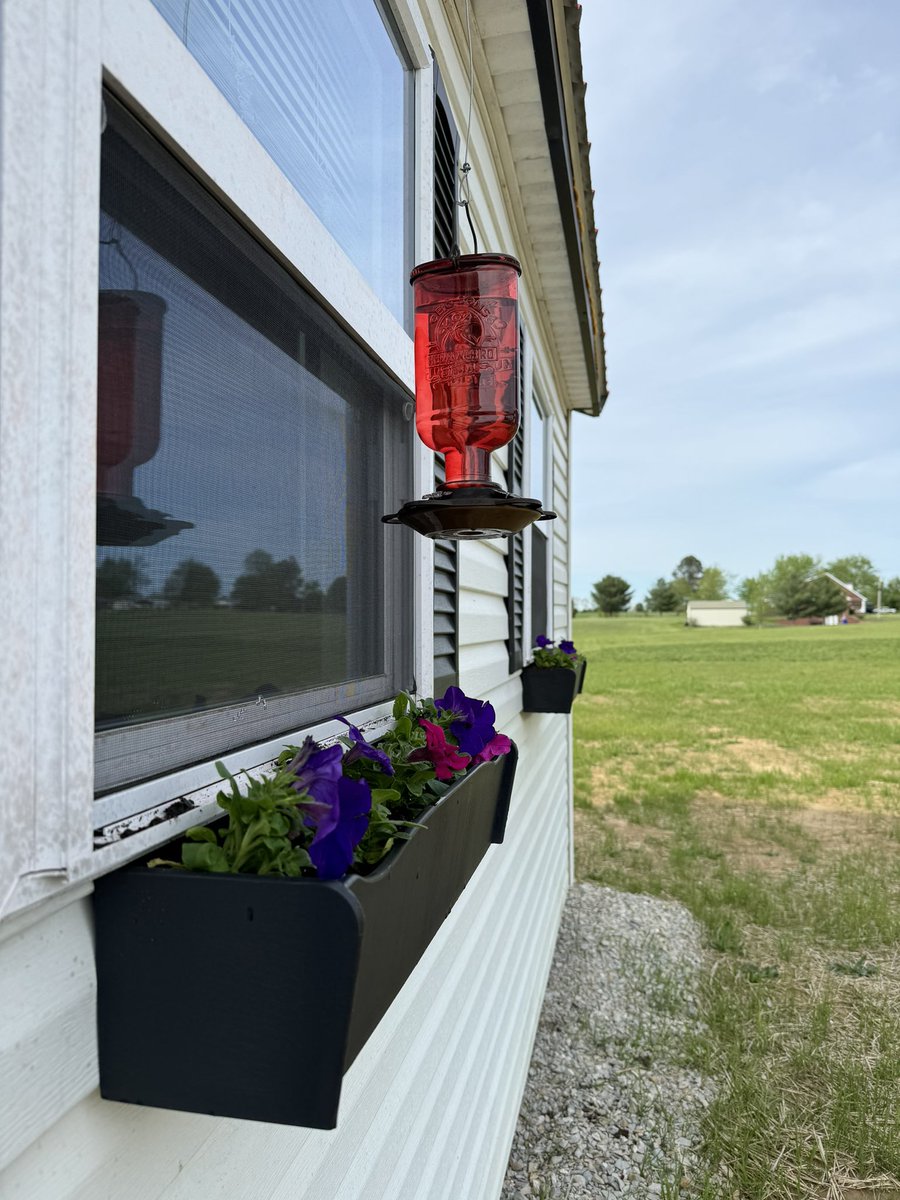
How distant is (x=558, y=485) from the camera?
5488mm

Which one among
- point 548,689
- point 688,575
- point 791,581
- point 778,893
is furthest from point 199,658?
point 688,575

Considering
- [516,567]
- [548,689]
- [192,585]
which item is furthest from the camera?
[516,567]

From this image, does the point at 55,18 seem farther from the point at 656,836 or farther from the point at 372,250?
the point at 656,836

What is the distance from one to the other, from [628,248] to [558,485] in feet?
101

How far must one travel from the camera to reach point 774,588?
220ft

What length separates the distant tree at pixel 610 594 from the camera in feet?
204

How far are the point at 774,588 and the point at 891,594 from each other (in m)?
8.98

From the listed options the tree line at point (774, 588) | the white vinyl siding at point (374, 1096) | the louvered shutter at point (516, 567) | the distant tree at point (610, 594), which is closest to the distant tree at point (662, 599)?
the tree line at point (774, 588)

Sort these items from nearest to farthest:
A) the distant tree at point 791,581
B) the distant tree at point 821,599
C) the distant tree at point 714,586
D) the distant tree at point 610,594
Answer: the distant tree at point 821,599 < the distant tree at point 791,581 < the distant tree at point 610,594 < the distant tree at point 714,586

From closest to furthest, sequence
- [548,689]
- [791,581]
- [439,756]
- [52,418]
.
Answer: [52,418]
[439,756]
[548,689]
[791,581]

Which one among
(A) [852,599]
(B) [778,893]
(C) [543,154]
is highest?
(C) [543,154]

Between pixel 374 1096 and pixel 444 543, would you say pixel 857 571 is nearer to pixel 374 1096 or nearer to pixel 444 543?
pixel 444 543

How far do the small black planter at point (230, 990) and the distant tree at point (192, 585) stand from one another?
0.26 m

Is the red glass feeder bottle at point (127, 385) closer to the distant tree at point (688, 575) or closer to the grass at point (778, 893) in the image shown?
the grass at point (778, 893)
